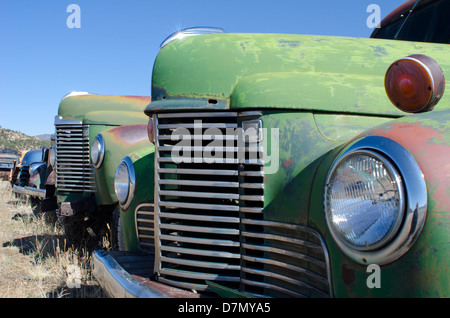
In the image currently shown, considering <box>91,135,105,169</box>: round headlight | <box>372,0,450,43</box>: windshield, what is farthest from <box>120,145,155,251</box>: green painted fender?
<box>372,0,450,43</box>: windshield

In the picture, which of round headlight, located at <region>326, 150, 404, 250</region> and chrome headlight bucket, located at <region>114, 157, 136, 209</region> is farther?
chrome headlight bucket, located at <region>114, 157, 136, 209</region>

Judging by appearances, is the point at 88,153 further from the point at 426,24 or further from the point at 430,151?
the point at 430,151

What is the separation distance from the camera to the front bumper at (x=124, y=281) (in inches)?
70.9

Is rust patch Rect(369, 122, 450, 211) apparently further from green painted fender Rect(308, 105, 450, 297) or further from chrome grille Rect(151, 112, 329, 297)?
chrome grille Rect(151, 112, 329, 297)

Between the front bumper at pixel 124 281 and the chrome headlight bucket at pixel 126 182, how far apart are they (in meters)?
0.47

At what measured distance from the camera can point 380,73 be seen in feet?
6.88

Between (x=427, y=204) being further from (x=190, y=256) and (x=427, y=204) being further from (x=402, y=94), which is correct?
(x=190, y=256)

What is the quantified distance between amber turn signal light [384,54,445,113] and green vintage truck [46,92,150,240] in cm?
308

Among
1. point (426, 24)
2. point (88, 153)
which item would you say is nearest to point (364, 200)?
point (426, 24)

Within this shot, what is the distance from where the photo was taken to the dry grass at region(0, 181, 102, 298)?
11.3ft

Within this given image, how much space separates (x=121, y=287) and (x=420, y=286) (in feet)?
4.26

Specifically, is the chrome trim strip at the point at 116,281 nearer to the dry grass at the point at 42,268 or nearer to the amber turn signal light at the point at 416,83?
the dry grass at the point at 42,268

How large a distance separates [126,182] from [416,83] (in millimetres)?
1965
